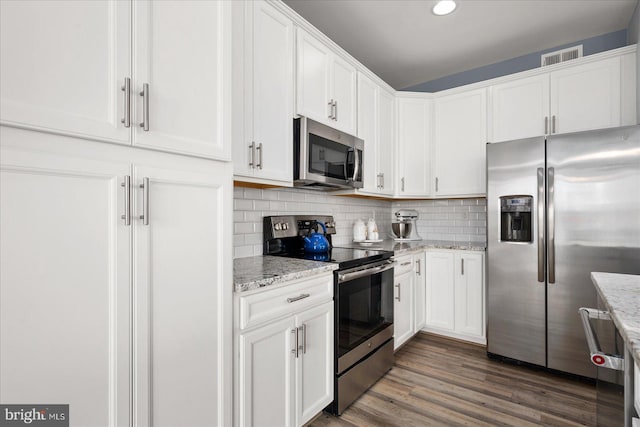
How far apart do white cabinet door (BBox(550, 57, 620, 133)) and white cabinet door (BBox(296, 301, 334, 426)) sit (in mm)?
2561

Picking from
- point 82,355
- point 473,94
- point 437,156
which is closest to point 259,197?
point 82,355

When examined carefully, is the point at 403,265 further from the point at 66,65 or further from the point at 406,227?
the point at 66,65

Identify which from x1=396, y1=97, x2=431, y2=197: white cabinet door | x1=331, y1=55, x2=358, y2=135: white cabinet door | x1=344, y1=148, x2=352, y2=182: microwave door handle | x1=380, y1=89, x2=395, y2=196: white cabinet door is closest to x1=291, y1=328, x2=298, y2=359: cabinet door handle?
x1=344, y1=148, x2=352, y2=182: microwave door handle

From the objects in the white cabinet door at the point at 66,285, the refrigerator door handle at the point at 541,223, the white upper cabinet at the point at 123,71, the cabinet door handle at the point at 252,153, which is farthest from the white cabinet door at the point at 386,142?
the white cabinet door at the point at 66,285

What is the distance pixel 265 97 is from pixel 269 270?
39.0 inches

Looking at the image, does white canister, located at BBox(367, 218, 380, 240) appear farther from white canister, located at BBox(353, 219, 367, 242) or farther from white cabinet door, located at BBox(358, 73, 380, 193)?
white cabinet door, located at BBox(358, 73, 380, 193)

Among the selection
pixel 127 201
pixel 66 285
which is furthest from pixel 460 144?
pixel 66 285

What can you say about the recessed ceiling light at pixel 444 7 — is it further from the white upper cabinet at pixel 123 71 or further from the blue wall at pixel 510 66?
the white upper cabinet at pixel 123 71

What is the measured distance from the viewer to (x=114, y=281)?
979 mm

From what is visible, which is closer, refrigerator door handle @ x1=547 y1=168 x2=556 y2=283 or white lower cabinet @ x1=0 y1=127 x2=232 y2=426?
white lower cabinet @ x1=0 y1=127 x2=232 y2=426

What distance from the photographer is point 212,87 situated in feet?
4.12

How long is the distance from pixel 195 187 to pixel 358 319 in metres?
1.39

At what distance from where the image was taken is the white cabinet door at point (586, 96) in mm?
2586

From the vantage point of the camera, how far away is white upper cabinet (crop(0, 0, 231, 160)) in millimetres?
819
